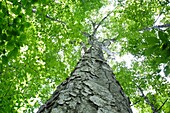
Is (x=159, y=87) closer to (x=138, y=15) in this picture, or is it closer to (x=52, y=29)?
(x=138, y=15)

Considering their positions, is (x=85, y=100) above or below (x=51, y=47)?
→ below

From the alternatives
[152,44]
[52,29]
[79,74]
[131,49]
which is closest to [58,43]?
[52,29]

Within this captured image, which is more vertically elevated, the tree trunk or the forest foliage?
the forest foliage

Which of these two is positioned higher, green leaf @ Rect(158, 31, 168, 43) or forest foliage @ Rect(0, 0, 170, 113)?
forest foliage @ Rect(0, 0, 170, 113)

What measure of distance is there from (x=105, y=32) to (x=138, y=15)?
17.4 ft

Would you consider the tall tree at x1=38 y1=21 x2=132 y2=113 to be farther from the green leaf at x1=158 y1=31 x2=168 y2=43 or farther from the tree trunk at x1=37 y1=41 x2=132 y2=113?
the green leaf at x1=158 y1=31 x2=168 y2=43

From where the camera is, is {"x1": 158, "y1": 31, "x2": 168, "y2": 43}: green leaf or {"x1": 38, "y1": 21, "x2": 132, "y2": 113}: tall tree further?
{"x1": 38, "y1": 21, "x2": 132, "y2": 113}: tall tree

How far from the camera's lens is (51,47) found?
249 inches

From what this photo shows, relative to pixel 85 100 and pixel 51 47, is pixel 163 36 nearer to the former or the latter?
pixel 85 100

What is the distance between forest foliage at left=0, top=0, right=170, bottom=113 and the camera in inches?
76.1

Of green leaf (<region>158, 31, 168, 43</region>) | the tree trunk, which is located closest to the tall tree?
the tree trunk

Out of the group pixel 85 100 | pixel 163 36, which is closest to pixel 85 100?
pixel 85 100

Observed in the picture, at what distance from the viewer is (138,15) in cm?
962

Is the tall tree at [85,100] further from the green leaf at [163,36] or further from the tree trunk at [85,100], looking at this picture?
the green leaf at [163,36]
